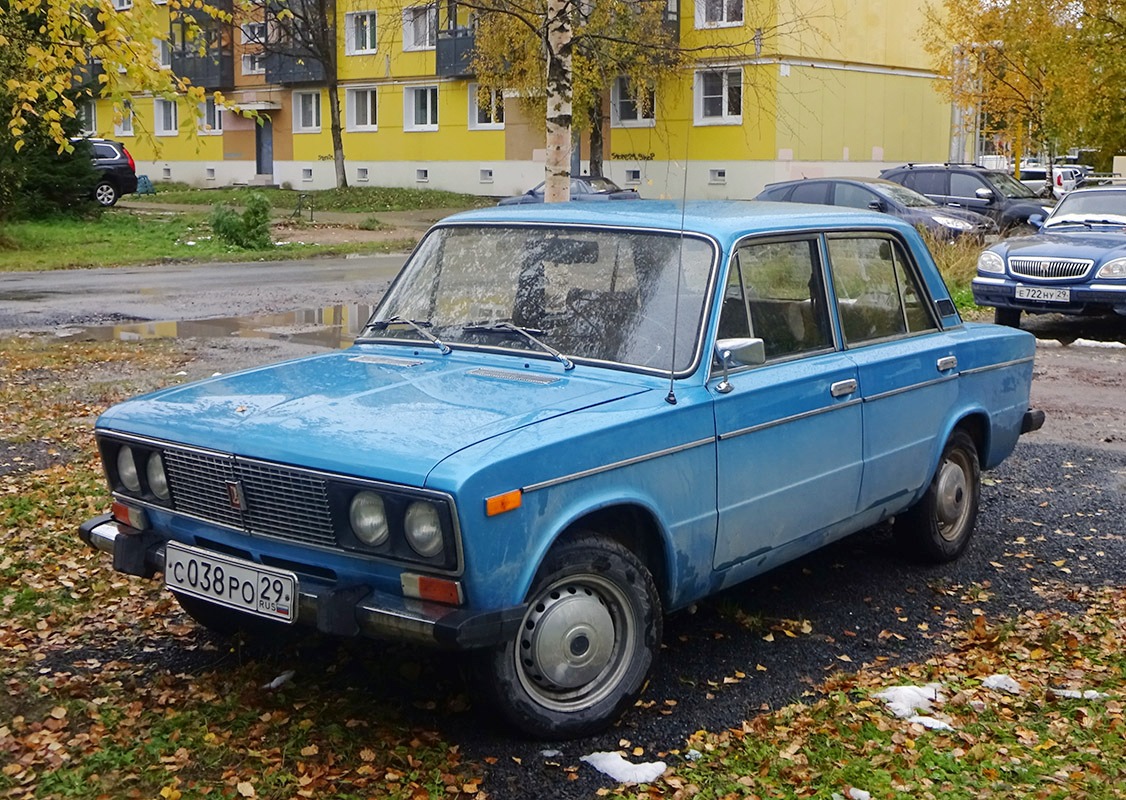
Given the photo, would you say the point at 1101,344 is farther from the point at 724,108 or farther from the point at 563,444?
the point at 724,108

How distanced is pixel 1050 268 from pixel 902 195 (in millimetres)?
7888

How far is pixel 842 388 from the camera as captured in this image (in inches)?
214

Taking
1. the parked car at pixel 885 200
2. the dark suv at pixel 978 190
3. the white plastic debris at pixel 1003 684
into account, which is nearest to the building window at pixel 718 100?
the dark suv at pixel 978 190

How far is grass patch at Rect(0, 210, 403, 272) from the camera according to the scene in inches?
935

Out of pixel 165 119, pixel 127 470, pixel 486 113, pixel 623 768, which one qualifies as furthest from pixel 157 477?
pixel 165 119

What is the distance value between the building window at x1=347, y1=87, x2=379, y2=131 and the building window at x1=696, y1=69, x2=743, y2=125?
14.7 m

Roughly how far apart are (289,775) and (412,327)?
81.5 inches

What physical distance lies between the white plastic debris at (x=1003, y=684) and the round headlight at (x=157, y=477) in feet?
9.97

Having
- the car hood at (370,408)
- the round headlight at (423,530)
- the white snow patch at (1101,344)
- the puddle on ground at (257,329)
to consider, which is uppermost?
the car hood at (370,408)

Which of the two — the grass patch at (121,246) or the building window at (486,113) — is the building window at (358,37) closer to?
the building window at (486,113)

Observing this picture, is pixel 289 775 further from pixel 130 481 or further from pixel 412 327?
pixel 412 327

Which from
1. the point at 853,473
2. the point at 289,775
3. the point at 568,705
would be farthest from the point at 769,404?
the point at 289,775

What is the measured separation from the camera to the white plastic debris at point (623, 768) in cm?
410

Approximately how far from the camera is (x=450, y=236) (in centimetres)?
578
